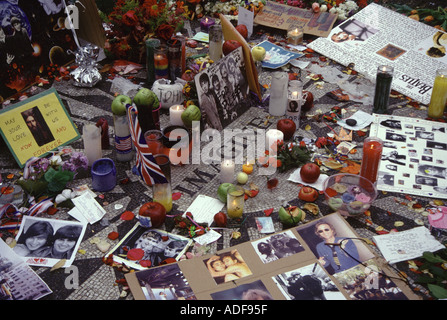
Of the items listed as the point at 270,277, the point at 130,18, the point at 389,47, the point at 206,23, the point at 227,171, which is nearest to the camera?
the point at 270,277

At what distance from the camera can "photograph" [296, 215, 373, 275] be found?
84.4 inches

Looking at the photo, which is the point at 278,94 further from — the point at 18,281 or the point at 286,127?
the point at 18,281

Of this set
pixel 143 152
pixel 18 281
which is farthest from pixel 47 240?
pixel 143 152

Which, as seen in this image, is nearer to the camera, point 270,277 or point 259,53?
point 270,277

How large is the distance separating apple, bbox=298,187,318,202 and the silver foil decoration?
71.0 inches

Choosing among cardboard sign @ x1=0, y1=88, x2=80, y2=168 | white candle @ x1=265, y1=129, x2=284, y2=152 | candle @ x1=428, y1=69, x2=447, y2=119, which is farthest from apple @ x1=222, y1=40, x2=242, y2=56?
candle @ x1=428, y1=69, x2=447, y2=119

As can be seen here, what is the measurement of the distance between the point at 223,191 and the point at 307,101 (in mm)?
1101

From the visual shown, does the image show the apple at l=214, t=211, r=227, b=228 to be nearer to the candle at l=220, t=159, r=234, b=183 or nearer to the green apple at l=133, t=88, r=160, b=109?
the candle at l=220, t=159, r=234, b=183

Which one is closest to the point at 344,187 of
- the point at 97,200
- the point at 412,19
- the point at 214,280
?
the point at 214,280

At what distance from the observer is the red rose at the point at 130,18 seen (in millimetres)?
3479

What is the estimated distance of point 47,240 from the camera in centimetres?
226

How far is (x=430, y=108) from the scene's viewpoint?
317 cm
